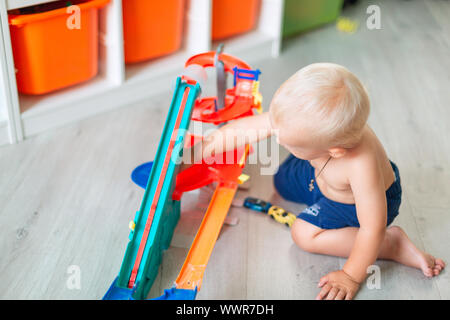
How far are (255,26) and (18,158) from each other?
99 centimetres

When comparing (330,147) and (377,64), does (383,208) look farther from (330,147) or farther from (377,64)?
(377,64)

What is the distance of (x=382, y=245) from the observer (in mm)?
1144

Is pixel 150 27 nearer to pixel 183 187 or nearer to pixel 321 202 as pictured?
pixel 183 187

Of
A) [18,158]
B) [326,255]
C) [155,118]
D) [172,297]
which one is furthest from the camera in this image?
[155,118]

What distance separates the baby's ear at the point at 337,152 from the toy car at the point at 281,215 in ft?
0.96

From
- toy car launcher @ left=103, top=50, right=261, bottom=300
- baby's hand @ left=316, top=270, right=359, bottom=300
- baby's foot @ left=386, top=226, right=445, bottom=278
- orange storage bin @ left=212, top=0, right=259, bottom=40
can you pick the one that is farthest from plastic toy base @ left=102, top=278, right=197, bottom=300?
orange storage bin @ left=212, top=0, right=259, bottom=40

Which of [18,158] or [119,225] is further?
[18,158]

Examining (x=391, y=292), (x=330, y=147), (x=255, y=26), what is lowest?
(x=391, y=292)

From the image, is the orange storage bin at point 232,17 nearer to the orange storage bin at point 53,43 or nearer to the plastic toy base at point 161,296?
the orange storage bin at point 53,43

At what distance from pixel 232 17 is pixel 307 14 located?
0.41m

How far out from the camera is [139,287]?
3.28 ft

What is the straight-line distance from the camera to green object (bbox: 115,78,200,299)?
100cm

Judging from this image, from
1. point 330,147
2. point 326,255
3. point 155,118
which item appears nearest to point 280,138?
point 330,147

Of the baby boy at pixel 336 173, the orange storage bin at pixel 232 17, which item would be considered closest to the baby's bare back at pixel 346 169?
the baby boy at pixel 336 173
